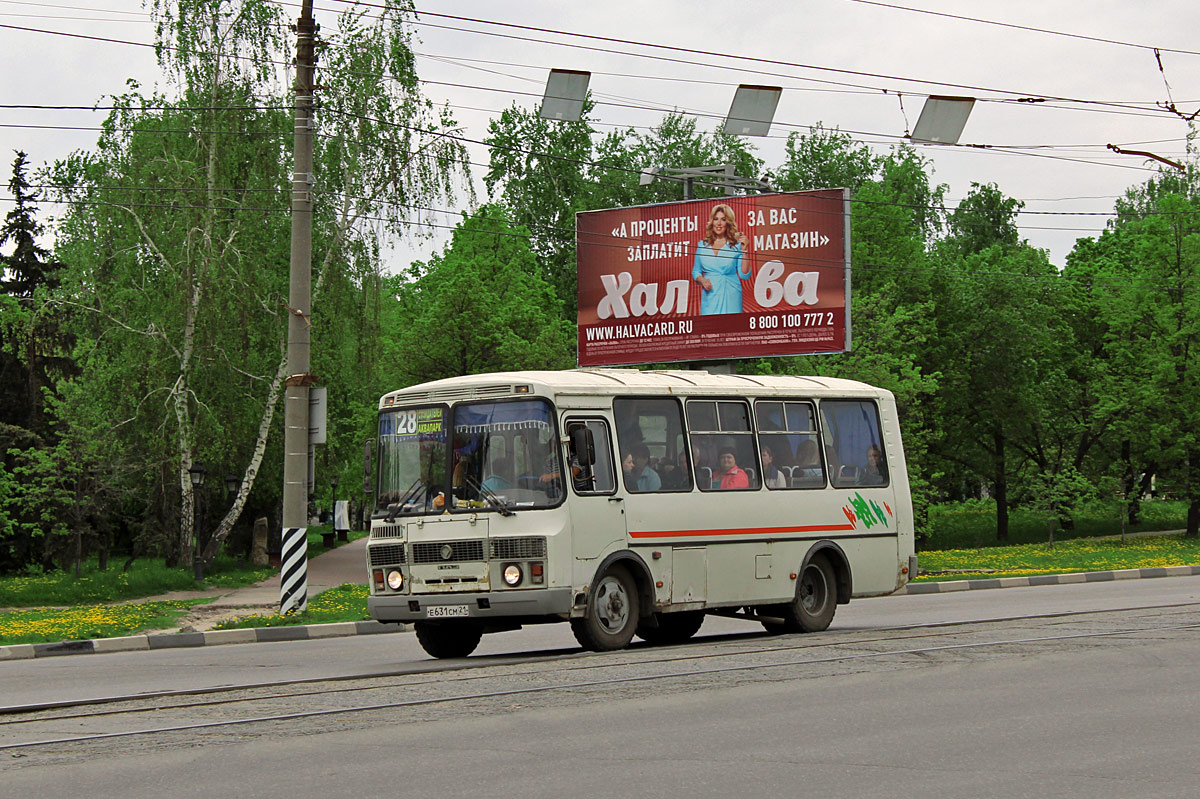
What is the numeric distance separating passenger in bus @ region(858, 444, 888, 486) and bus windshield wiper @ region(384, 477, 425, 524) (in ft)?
20.1

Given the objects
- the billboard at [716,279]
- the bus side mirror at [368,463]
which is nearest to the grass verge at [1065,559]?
the billboard at [716,279]

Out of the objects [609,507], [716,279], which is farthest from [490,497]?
[716,279]

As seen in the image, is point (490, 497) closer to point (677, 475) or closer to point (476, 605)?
point (476, 605)

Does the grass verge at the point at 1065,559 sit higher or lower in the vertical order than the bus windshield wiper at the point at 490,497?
lower

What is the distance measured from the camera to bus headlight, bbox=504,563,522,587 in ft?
47.5

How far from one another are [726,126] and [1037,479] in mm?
30519

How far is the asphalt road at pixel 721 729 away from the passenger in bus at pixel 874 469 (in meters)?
3.27

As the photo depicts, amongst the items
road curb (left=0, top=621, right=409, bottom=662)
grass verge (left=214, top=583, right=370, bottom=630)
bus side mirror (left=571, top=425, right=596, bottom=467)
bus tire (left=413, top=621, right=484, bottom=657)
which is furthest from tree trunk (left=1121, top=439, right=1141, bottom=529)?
bus side mirror (left=571, top=425, right=596, bottom=467)

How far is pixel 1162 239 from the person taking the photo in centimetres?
5494

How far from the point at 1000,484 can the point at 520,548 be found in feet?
169

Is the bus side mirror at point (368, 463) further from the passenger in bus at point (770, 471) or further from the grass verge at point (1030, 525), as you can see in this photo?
the grass verge at point (1030, 525)

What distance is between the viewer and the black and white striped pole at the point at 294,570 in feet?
70.6

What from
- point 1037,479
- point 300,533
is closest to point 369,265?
point 300,533

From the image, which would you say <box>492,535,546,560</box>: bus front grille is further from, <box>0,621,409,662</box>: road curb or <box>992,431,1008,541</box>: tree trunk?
<box>992,431,1008,541</box>: tree trunk
